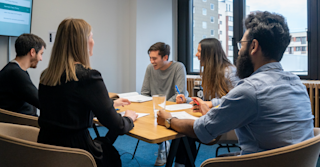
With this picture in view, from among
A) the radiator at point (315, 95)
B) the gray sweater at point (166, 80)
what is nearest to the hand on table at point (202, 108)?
the gray sweater at point (166, 80)

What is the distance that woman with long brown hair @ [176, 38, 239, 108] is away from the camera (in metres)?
2.12

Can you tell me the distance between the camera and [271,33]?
1043mm

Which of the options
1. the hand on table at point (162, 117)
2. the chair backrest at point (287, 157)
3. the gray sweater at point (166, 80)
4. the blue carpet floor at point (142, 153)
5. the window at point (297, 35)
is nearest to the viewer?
the chair backrest at point (287, 157)

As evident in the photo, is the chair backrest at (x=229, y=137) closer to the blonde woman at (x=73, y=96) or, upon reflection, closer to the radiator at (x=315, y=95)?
the blonde woman at (x=73, y=96)

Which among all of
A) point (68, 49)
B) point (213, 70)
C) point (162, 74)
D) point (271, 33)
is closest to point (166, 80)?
point (162, 74)

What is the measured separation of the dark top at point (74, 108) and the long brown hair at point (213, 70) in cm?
119

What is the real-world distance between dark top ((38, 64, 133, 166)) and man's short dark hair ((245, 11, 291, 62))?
0.77m

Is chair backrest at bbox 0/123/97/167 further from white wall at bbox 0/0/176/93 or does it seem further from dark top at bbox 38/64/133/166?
white wall at bbox 0/0/176/93

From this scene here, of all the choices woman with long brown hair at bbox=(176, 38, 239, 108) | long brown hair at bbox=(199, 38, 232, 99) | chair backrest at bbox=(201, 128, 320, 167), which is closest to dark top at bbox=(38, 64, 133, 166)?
chair backrest at bbox=(201, 128, 320, 167)

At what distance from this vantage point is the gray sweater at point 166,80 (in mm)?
2848

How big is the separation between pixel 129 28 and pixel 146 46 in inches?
18.1

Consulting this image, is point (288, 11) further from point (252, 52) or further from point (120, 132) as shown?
point (120, 132)

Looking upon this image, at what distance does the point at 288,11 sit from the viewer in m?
3.14

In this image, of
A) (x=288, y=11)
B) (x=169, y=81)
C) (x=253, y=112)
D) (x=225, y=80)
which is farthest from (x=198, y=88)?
(x=288, y=11)
